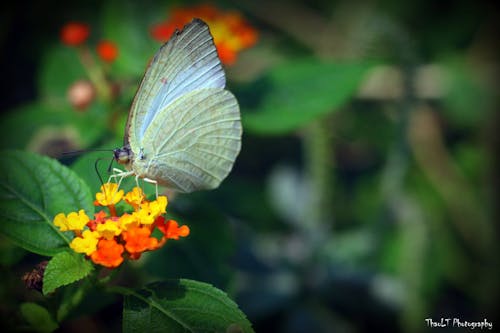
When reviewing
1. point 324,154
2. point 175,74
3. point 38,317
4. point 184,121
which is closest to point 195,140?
point 184,121

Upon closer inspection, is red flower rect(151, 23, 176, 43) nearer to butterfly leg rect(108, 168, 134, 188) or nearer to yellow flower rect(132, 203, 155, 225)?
butterfly leg rect(108, 168, 134, 188)

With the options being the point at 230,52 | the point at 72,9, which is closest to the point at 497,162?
the point at 230,52

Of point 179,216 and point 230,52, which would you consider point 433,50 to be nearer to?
point 230,52

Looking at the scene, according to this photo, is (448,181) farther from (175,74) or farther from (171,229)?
(171,229)

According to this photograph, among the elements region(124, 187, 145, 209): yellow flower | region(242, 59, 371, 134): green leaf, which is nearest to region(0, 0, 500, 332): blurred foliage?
region(242, 59, 371, 134): green leaf

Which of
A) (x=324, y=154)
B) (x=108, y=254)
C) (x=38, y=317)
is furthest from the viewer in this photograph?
(x=324, y=154)

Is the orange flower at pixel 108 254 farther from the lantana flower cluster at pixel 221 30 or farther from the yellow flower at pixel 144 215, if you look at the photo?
the lantana flower cluster at pixel 221 30

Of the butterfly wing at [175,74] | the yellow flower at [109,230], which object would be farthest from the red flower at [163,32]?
the yellow flower at [109,230]
